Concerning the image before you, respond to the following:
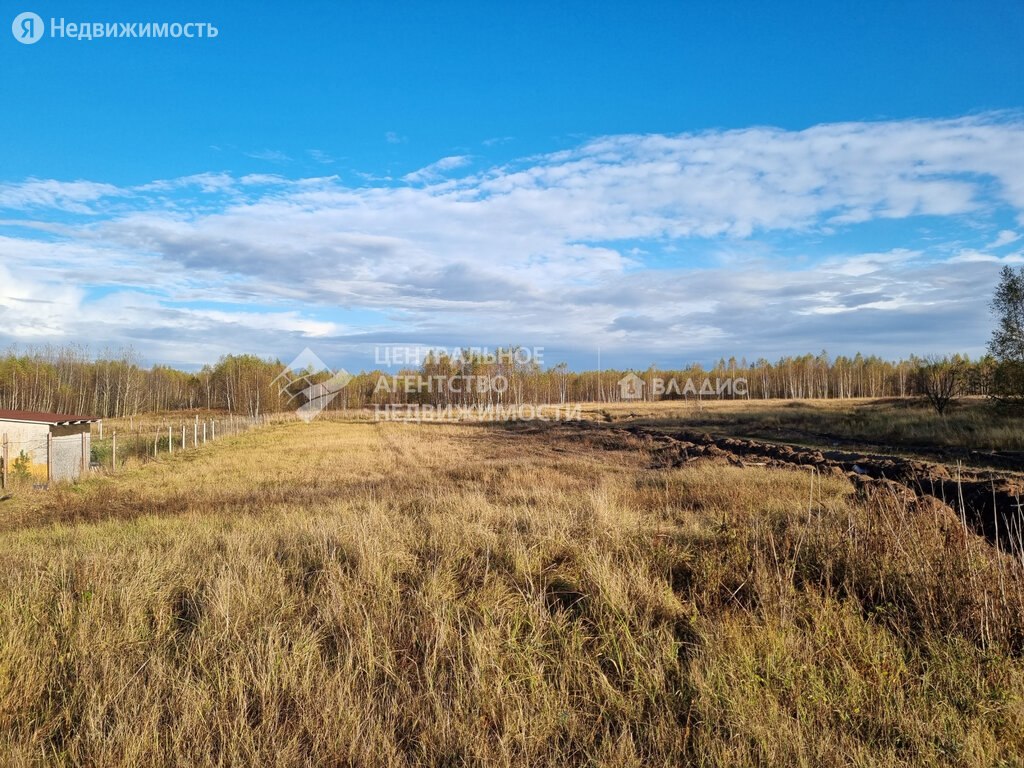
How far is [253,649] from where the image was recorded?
3.74 metres

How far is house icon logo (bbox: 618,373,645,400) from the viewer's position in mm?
121000

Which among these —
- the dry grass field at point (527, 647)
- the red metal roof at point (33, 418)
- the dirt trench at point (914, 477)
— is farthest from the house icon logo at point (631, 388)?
the dry grass field at point (527, 647)

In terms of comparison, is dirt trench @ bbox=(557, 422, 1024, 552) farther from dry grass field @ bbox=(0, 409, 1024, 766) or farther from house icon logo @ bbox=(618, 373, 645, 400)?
house icon logo @ bbox=(618, 373, 645, 400)

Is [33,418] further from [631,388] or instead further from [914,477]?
[631,388]

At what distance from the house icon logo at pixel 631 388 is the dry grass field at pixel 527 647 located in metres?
116

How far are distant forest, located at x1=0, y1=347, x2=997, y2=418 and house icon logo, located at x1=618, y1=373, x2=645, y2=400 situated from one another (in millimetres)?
1918

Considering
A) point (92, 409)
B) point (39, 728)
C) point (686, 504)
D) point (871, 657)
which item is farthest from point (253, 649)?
point (92, 409)

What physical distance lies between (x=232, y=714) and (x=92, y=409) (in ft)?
303

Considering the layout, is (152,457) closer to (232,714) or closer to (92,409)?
(232,714)

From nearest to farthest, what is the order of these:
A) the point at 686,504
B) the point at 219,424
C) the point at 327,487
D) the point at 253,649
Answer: the point at 253,649
the point at 686,504
the point at 327,487
the point at 219,424

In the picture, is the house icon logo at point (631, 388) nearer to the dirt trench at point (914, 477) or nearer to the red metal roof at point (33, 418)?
the dirt trench at point (914, 477)

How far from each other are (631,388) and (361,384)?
56754mm

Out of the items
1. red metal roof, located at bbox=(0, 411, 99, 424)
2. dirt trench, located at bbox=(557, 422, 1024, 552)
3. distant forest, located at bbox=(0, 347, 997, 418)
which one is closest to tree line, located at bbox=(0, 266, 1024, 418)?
distant forest, located at bbox=(0, 347, 997, 418)

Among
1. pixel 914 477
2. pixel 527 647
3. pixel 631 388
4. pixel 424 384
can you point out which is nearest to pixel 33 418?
pixel 527 647
